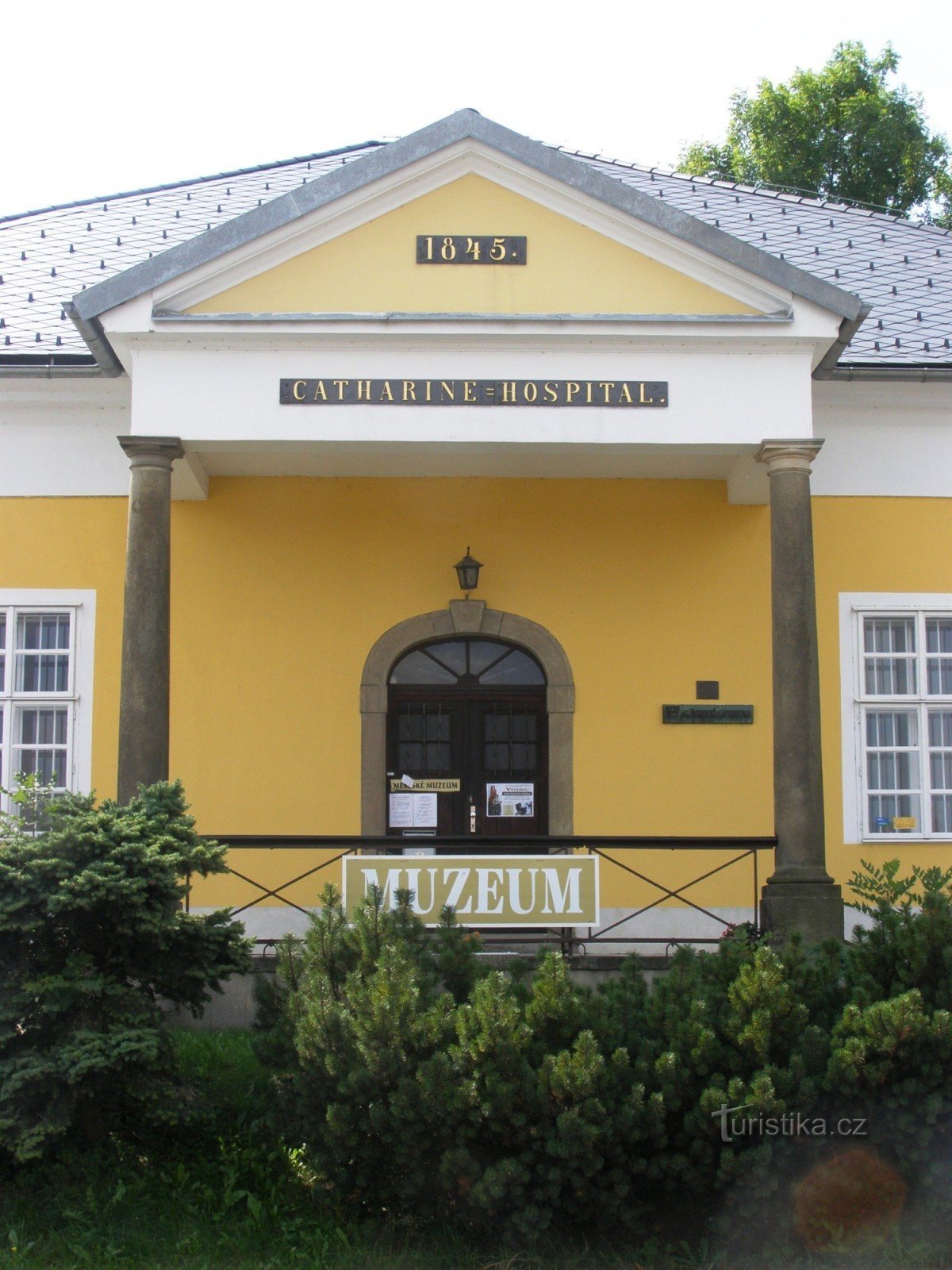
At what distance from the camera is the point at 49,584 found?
36.4ft

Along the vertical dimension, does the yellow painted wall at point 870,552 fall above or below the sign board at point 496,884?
above

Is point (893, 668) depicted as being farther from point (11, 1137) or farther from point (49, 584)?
point (11, 1137)

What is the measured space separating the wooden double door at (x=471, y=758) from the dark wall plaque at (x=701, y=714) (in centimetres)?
100

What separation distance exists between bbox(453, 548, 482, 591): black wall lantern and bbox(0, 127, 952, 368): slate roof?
3175mm

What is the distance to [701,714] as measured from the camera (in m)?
11.2

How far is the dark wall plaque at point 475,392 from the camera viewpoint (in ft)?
31.0

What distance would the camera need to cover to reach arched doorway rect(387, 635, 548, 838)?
11367mm

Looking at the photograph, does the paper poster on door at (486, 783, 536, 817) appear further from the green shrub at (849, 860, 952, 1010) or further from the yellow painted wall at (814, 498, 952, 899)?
the green shrub at (849, 860, 952, 1010)

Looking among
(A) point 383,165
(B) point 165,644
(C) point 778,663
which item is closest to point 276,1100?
(B) point 165,644

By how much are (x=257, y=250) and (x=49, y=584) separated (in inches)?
129

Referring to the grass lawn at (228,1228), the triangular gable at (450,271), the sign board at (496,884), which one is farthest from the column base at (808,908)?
the triangular gable at (450,271)

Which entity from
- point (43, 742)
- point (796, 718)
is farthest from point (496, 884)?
point (43, 742)

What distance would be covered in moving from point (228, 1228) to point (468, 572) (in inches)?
231

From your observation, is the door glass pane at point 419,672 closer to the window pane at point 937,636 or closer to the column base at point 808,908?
the column base at point 808,908
